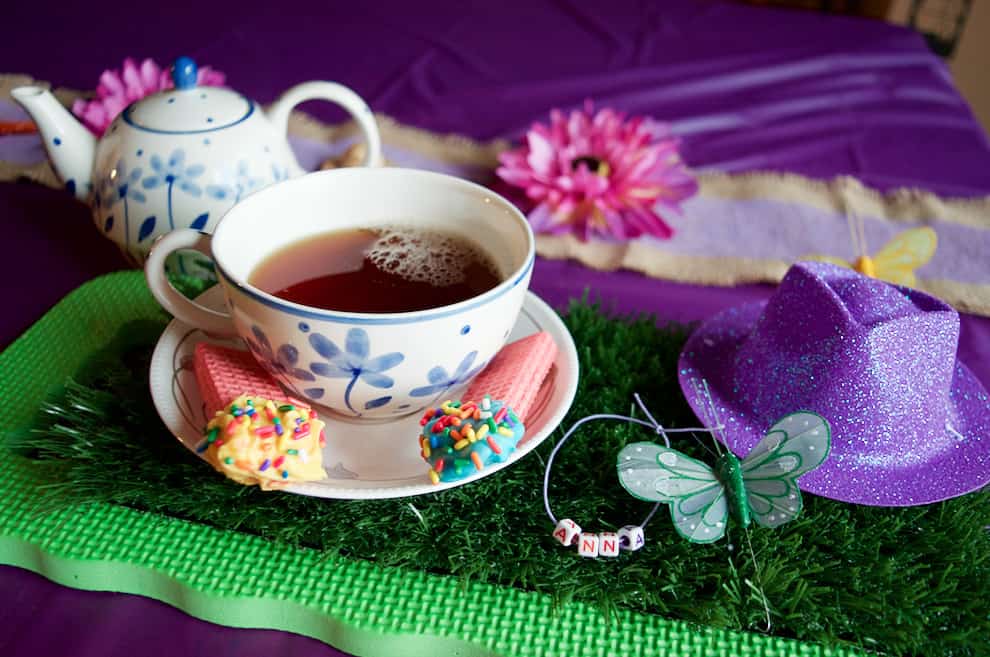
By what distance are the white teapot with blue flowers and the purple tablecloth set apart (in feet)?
0.33

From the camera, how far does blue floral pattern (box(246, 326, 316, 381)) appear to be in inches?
18.1

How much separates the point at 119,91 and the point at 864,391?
2.49ft

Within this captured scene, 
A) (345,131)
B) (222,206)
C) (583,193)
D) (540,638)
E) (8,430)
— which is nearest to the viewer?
(540,638)

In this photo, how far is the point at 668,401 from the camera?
0.58 meters

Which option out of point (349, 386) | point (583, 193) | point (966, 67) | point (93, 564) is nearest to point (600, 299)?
point (583, 193)

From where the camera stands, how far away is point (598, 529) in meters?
0.48

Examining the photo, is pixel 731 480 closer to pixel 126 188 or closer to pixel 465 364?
pixel 465 364

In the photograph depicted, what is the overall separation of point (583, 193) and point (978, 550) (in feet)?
1.60

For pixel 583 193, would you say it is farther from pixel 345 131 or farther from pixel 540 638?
pixel 540 638

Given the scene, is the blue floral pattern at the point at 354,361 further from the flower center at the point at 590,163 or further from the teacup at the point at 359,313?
the flower center at the point at 590,163

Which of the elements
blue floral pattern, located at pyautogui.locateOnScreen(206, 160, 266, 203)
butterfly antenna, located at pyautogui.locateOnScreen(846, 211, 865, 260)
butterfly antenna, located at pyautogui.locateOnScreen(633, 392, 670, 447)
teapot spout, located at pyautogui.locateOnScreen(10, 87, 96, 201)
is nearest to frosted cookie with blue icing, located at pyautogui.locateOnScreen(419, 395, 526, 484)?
butterfly antenna, located at pyautogui.locateOnScreen(633, 392, 670, 447)

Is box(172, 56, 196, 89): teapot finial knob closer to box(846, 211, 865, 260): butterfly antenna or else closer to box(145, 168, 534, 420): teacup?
box(145, 168, 534, 420): teacup

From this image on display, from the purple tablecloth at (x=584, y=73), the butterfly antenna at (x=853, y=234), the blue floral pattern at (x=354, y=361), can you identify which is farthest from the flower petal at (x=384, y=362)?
the butterfly antenna at (x=853, y=234)

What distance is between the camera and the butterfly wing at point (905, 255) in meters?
0.70
